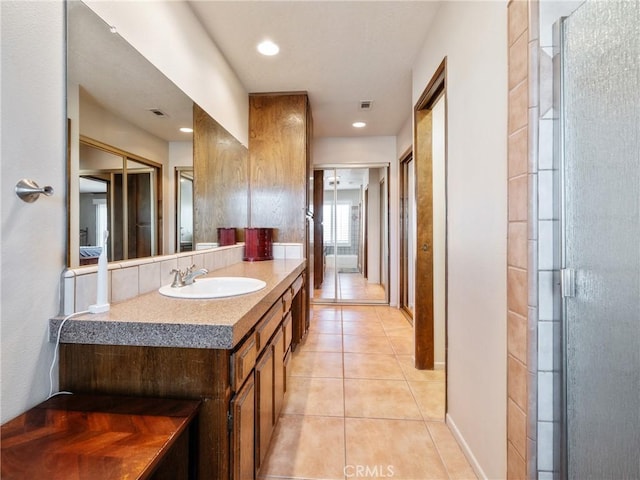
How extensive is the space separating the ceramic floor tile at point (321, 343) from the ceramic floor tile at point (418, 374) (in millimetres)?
620

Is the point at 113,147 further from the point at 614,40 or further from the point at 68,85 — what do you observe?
the point at 614,40

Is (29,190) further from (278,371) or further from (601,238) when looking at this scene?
(601,238)

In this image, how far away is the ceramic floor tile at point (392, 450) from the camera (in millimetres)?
1401

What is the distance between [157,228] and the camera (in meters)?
1.51

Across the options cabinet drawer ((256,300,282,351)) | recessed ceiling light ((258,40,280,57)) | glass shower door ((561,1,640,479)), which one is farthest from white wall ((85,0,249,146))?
glass shower door ((561,1,640,479))

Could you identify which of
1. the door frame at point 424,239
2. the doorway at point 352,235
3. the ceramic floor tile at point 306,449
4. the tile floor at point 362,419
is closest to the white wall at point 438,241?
the door frame at point 424,239

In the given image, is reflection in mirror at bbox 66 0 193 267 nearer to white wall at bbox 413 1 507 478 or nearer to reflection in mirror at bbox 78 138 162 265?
reflection in mirror at bbox 78 138 162 265

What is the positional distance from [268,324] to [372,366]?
149cm

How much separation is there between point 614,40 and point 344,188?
13.7ft

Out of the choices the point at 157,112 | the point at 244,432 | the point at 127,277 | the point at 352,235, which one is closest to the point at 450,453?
the point at 244,432

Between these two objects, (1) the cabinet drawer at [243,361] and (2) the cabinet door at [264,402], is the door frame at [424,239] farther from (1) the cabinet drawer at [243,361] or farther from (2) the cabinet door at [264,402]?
(1) the cabinet drawer at [243,361]

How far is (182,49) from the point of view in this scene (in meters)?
1.71

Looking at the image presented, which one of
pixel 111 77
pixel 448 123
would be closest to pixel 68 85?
pixel 111 77

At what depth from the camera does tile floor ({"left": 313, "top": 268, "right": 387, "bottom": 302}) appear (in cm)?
457
